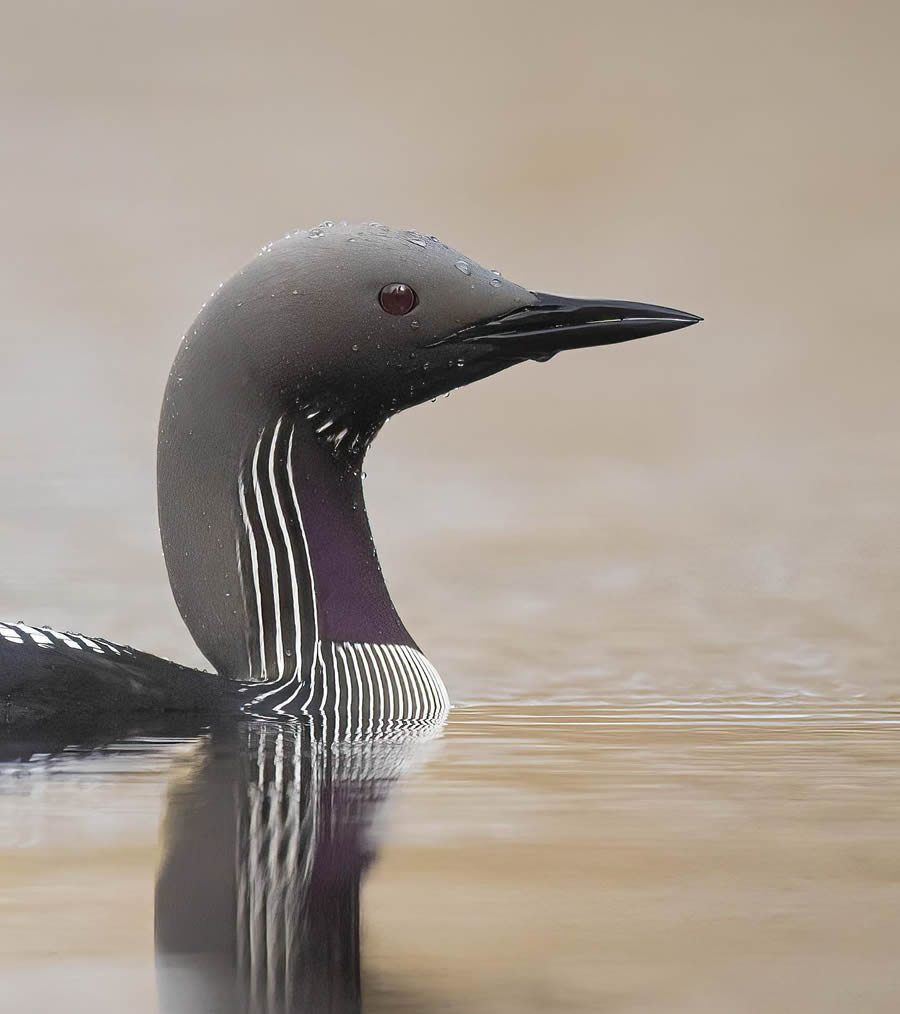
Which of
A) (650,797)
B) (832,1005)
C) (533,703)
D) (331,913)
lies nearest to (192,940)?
(331,913)

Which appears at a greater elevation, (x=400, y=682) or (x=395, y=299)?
(x=395, y=299)

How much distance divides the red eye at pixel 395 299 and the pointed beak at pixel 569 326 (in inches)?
4.1

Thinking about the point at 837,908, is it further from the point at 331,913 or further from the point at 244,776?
the point at 244,776

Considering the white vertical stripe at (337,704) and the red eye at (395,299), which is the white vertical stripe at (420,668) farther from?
the red eye at (395,299)

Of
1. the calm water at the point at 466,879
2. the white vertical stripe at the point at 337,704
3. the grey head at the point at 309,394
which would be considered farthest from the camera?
the grey head at the point at 309,394

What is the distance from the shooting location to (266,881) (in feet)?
3.74

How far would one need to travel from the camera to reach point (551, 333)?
2.57m

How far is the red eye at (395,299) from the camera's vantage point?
2514mm

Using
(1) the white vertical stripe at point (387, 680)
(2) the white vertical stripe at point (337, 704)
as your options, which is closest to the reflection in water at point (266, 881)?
(2) the white vertical stripe at point (337, 704)

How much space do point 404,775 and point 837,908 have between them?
2.93 ft

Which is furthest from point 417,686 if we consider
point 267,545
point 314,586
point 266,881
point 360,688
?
point 266,881

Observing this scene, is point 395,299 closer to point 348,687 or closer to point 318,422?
point 318,422

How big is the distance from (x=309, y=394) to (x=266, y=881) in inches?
59.4

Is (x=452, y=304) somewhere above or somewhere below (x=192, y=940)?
above
